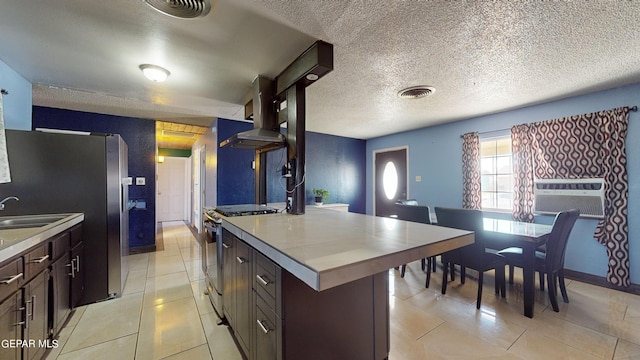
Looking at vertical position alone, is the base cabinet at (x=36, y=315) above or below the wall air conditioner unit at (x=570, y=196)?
below

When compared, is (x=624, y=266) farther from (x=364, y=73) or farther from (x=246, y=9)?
(x=246, y=9)

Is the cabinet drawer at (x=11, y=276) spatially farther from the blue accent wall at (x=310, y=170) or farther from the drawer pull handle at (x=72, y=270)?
the blue accent wall at (x=310, y=170)

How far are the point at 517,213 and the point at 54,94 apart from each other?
20.8ft

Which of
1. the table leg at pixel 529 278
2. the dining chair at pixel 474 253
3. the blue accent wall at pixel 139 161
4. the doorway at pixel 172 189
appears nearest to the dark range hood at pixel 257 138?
the dining chair at pixel 474 253

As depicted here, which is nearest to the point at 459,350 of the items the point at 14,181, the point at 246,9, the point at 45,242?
the point at 246,9

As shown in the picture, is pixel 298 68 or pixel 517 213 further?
pixel 517 213

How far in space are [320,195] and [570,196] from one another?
385 centimetres

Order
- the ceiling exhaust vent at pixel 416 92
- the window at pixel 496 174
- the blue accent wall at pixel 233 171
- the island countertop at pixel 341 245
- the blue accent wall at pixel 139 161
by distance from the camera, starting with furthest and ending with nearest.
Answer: the blue accent wall at pixel 233 171 < the blue accent wall at pixel 139 161 < the window at pixel 496 174 < the ceiling exhaust vent at pixel 416 92 < the island countertop at pixel 341 245

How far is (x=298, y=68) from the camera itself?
209 centimetres

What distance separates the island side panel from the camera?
1099 millimetres

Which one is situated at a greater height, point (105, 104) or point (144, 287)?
point (105, 104)

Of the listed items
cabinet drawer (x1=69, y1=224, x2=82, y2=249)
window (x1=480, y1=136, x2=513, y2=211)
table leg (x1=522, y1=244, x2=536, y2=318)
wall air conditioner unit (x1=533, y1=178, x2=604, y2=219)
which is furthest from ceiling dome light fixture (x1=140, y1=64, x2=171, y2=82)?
wall air conditioner unit (x1=533, y1=178, x2=604, y2=219)

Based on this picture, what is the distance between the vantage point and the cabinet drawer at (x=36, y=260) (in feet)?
4.52

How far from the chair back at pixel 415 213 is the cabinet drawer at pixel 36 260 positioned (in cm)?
309
